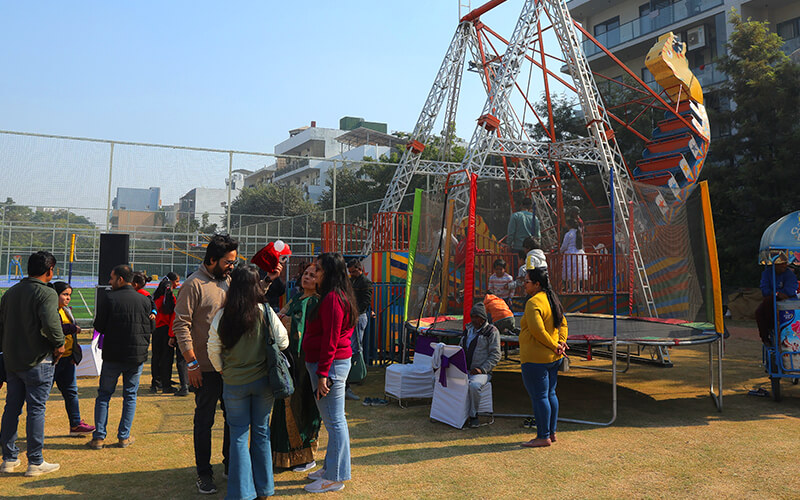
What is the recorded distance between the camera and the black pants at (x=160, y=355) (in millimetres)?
7883

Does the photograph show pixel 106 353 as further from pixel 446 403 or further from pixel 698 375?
pixel 698 375

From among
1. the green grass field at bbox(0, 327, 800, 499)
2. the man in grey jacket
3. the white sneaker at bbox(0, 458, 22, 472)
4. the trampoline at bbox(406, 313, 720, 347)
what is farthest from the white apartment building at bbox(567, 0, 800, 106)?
→ the white sneaker at bbox(0, 458, 22, 472)

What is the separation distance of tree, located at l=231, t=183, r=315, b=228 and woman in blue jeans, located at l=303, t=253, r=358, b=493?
11779 mm

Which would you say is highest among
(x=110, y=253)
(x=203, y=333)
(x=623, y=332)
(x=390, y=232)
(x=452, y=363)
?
(x=390, y=232)

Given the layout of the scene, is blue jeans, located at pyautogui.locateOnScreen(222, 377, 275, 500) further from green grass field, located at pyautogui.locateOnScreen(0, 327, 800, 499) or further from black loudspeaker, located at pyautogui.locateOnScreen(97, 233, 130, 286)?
black loudspeaker, located at pyautogui.locateOnScreen(97, 233, 130, 286)

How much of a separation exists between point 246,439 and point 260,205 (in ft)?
45.1

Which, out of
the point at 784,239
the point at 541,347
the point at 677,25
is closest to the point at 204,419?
the point at 541,347

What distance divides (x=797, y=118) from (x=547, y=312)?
1670 centimetres

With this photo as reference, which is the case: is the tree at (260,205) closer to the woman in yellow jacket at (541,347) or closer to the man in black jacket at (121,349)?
the man in black jacket at (121,349)

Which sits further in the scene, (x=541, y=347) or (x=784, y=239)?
(x=784, y=239)

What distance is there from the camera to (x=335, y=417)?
421 cm

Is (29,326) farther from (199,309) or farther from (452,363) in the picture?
(452,363)

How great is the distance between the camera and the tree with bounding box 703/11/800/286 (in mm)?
17219

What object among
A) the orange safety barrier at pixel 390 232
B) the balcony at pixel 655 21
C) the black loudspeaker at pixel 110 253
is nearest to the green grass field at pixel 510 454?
the black loudspeaker at pixel 110 253
